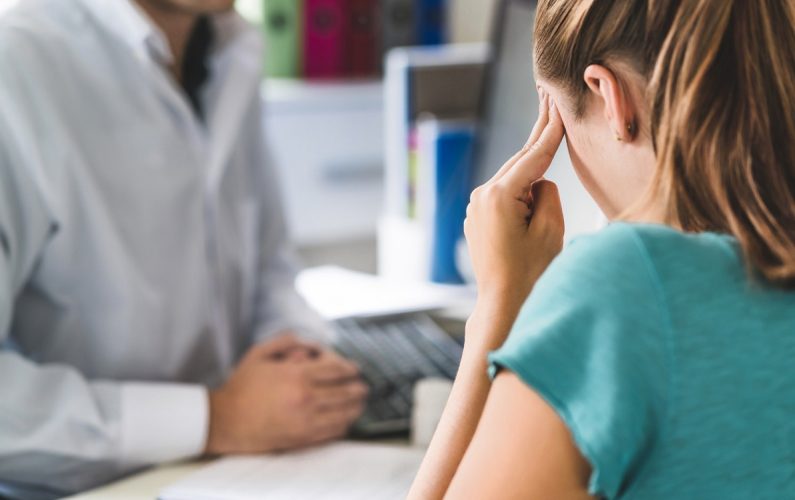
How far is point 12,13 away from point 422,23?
1.25m

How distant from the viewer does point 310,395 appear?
116cm

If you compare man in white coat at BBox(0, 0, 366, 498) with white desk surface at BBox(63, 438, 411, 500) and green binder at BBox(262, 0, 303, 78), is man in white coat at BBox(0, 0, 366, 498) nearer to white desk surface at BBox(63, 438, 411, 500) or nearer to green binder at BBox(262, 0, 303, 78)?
white desk surface at BBox(63, 438, 411, 500)

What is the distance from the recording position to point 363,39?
7.56ft

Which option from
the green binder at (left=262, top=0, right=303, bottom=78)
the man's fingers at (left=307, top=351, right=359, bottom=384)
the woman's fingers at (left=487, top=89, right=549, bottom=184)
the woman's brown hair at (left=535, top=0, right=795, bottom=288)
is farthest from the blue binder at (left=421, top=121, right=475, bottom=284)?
the woman's brown hair at (left=535, top=0, right=795, bottom=288)

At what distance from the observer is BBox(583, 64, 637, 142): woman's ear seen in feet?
2.13

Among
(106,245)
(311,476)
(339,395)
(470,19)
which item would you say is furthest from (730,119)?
(470,19)

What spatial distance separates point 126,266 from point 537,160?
677mm

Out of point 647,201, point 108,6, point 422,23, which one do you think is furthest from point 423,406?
point 422,23

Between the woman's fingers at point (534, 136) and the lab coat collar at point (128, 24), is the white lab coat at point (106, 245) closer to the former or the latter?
the lab coat collar at point (128, 24)

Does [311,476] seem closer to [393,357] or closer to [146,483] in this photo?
[146,483]

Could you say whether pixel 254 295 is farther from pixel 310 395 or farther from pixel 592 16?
pixel 592 16

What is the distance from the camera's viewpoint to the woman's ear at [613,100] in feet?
2.13

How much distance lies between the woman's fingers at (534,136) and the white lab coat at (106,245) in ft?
1.67

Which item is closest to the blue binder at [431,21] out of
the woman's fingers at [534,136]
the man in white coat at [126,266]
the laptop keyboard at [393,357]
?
the man in white coat at [126,266]
